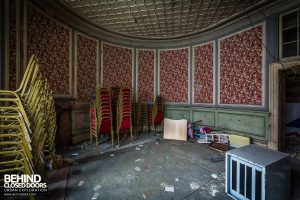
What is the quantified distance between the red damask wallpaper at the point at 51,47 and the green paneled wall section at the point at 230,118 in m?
3.50

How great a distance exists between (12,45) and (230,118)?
513 centimetres

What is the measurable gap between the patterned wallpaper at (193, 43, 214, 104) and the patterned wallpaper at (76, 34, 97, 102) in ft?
10.7

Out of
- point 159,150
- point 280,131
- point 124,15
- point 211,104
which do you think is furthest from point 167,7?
point 280,131

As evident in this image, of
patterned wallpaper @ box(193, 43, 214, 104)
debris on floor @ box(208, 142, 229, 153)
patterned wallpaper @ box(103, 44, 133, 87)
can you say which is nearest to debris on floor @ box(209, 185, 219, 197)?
debris on floor @ box(208, 142, 229, 153)

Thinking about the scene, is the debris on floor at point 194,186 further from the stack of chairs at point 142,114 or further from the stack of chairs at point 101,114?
the stack of chairs at point 142,114

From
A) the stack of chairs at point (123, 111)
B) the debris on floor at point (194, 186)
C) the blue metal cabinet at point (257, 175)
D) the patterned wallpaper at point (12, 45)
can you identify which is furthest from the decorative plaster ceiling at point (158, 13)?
the debris on floor at point (194, 186)

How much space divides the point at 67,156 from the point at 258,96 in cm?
460

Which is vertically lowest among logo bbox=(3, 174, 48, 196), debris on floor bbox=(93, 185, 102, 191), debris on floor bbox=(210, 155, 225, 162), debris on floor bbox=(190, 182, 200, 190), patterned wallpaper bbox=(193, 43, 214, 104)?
debris on floor bbox=(190, 182, 200, 190)

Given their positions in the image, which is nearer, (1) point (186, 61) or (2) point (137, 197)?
(2) point (137, 197)

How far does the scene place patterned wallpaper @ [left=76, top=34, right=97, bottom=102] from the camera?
4320mm

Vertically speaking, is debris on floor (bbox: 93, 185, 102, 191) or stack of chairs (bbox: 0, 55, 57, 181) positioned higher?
stack of chairs (bbox: 0, 55, 57, 181)

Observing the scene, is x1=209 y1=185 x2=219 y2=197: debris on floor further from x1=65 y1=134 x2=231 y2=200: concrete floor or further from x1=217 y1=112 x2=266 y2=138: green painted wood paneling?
x1=217 y1=112 x2=266 y2=138: green painted wood paneling

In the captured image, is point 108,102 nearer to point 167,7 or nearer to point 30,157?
point 30,157

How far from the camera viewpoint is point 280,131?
3.53 metres
